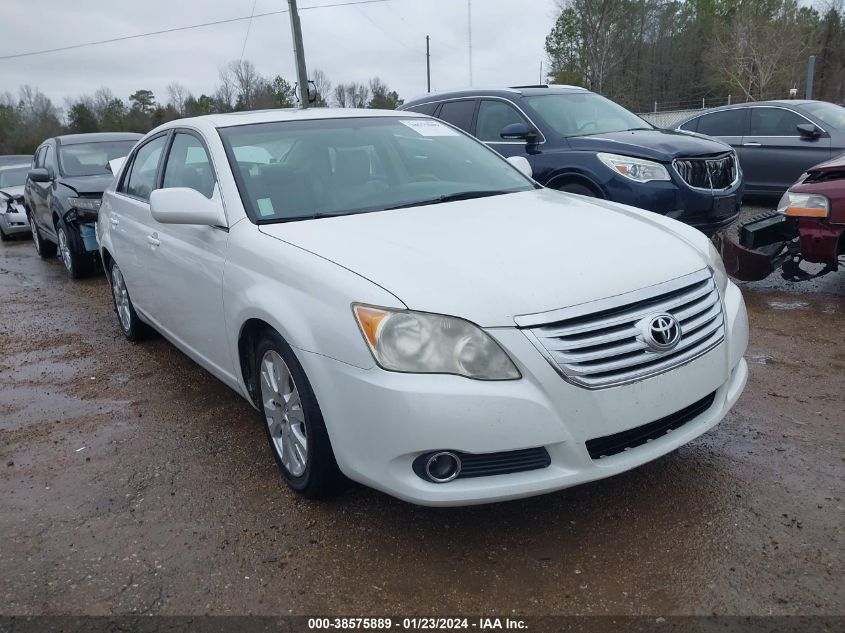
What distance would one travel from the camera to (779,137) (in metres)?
9.44

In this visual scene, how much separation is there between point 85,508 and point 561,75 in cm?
5368

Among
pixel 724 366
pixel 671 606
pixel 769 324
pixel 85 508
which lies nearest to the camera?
pixel 671 606

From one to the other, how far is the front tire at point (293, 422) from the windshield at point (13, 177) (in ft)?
40.1

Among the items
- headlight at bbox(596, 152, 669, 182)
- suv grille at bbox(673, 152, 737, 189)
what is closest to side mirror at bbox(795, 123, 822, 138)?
suv grille at bbox(673, 152, 737, 189)

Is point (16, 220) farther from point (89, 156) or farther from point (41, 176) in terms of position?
point (41, 176)

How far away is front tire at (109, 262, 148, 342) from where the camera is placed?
210 inches

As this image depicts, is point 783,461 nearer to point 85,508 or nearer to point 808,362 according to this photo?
point 808,362

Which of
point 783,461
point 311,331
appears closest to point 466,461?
point 311,331

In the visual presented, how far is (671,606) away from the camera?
2275 millimetres

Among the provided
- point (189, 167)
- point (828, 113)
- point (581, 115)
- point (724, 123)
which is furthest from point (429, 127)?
point (828, 113)

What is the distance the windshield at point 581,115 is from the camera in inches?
275

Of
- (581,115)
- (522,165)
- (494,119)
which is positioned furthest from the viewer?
(494,119)

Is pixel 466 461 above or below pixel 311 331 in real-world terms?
below

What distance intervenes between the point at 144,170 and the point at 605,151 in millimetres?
3885
